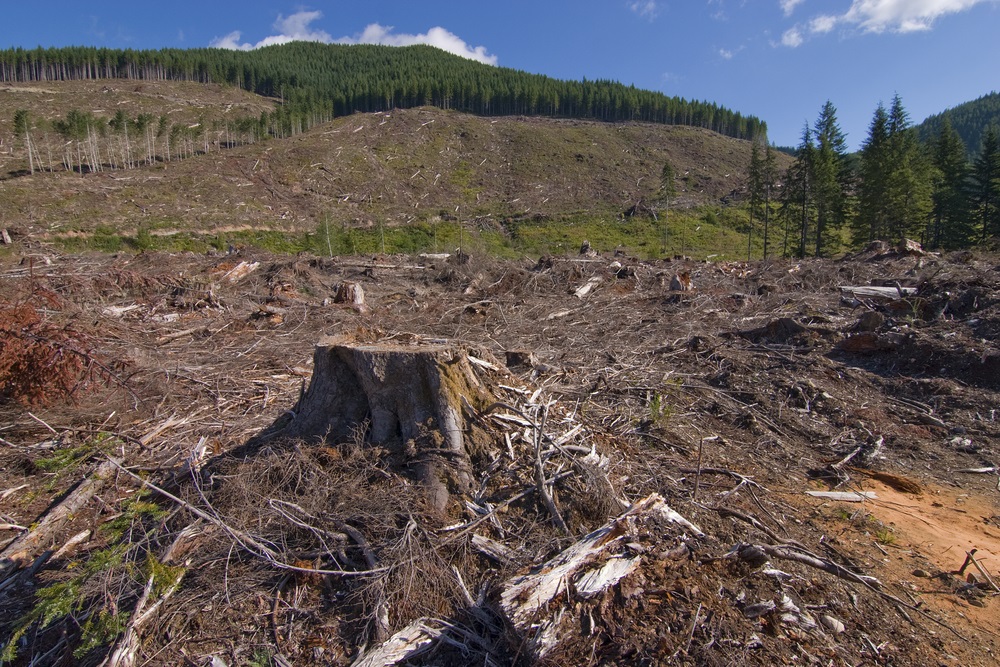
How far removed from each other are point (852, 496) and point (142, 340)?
9376mm

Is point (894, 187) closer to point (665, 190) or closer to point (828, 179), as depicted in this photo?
point (828, 179)

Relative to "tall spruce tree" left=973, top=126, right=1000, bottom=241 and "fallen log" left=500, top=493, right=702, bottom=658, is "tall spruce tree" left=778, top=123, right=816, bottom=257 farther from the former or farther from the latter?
"fallen log" left=500, top=493, right=702, bottom=658

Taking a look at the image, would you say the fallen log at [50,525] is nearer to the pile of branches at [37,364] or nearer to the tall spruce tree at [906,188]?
the pile of branches at [37,364]

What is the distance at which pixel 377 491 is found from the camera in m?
3.37

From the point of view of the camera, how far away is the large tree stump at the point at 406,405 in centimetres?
350

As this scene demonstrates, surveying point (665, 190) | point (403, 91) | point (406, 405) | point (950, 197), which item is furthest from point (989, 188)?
point (403, 91)

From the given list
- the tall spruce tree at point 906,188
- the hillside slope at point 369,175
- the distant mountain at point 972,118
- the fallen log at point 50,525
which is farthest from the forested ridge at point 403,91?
the fallen log at point 50,525

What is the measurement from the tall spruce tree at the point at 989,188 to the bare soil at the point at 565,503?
31.1 m

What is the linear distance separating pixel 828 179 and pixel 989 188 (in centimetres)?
922

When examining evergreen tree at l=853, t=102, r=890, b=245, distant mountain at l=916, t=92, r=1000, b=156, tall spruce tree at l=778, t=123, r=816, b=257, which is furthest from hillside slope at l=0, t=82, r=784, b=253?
distant mountain at l=916, t=92, r=1000, b=156

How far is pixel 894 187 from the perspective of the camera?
96.8 ft

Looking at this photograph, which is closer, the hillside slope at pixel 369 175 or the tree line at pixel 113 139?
the hillside slope at pixel 369 175

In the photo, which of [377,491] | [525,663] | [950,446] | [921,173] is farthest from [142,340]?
[921,173]

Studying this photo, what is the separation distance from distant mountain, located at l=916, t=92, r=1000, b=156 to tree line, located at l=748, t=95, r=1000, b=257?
10766 cm
